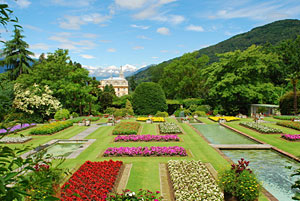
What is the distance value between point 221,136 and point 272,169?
7337mm

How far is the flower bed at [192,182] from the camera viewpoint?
7090 mm

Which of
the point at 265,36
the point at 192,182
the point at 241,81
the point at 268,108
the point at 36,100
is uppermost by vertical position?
the point at 265,36

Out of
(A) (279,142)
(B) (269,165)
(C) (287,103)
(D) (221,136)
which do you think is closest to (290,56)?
(C) (287,103)

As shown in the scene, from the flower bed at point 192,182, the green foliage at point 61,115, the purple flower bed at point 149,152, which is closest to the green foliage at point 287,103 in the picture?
the purple flower bed at point 149,152

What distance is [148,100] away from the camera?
3584 cm

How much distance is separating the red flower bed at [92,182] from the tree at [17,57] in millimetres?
29744

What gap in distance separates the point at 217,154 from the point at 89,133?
447 inches

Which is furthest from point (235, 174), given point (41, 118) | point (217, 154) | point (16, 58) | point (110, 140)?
point (16, 58)

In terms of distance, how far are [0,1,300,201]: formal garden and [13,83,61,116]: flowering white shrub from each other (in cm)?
11

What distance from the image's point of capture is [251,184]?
645cm

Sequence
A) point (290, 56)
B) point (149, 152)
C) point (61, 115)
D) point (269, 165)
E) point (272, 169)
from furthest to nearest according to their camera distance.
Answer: point (290, 56), point (61, 115), point (149, 152), point (269, 165), point (272, 169)

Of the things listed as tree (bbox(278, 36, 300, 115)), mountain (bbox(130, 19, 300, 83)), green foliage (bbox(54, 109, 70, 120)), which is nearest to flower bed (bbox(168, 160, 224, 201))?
green foliage (bbox(54, 109, 70, 120))

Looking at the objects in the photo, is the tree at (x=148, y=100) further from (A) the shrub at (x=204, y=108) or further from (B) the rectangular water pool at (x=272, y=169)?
(B) the rectangular water pool at (x=272, y=169)

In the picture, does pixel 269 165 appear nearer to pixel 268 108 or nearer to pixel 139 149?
pixel 139 149
